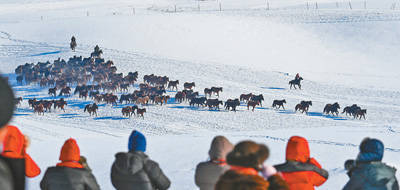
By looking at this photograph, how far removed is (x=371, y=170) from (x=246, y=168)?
1.93 metres

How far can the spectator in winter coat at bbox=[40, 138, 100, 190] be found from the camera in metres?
5.12

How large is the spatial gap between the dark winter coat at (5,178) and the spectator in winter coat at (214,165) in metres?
2.52

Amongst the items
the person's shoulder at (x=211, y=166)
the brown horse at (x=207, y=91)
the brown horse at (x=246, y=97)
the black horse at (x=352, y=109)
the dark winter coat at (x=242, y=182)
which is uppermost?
the brown horse at (x=207, y=91)

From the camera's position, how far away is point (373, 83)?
3450 centimetres

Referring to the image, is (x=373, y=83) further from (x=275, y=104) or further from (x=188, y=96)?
(x=188, y=96)

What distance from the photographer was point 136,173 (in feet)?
17.7

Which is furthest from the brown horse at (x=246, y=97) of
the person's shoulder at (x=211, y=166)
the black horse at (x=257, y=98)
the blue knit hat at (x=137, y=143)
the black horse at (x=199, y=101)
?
the blue knit hat at (x=137, y=143)

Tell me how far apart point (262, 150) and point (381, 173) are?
2.00m

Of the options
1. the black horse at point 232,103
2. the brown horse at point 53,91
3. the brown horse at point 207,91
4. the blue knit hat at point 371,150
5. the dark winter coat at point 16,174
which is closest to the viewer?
the dark winter coat at point 16,174

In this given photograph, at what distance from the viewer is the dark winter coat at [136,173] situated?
5324 millimetres

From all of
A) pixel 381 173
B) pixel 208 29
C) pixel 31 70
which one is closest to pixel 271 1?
pixel 208 29

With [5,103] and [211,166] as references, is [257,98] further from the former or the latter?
[5,103]

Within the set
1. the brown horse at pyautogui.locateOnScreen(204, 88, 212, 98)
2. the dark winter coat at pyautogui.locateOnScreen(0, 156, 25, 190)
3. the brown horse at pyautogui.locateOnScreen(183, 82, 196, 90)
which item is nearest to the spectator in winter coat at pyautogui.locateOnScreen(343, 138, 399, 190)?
the dark winter coat at pyautogui.locateOnScreen(0, 156, 25, 190)

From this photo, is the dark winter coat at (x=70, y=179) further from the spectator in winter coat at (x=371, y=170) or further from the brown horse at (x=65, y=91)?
the brown horse at (x=65, y=91)
